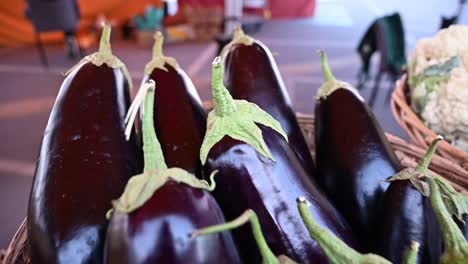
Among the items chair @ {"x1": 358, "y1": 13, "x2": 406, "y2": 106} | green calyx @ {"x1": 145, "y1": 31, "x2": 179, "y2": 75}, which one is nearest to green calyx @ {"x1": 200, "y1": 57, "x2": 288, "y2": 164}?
green calyx @ {"x1": 145, "y1": 31, "x2": 179, "y2": 75}

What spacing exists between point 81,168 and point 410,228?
32cm

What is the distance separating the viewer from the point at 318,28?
154 inches

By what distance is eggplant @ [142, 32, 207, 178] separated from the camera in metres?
0.48

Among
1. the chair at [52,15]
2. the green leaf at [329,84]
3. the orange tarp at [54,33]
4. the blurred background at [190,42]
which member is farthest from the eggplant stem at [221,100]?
the orange tarp at [54,33]

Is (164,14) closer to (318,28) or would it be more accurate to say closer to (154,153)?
(318,28)

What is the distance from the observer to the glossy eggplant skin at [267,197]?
385 mm

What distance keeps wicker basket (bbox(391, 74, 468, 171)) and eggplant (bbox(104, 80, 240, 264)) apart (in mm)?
411

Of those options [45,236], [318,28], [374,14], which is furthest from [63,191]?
[374,14]

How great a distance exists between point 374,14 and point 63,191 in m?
4.14

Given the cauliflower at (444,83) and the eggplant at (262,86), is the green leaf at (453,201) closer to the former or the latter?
the eggplant at (262,86)

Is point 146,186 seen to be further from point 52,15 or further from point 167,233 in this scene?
point 52,15

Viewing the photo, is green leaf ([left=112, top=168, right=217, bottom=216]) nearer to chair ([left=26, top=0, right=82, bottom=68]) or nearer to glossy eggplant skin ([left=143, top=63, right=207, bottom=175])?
glossy eggplant skin ([left=143, top=63, right=207, bottom=175])

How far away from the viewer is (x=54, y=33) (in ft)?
11.8

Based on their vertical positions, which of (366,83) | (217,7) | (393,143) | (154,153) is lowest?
(366,83)
